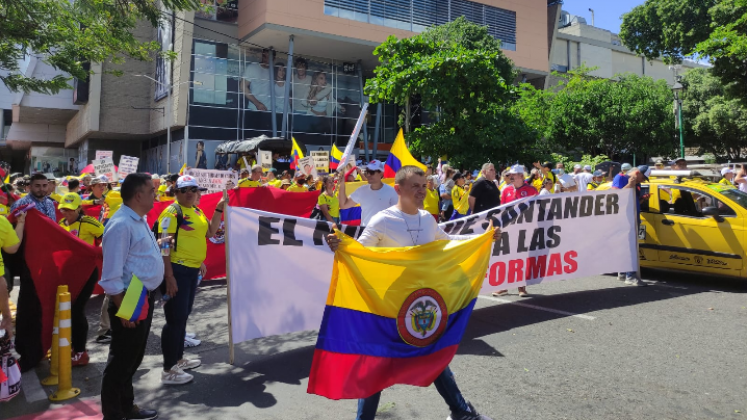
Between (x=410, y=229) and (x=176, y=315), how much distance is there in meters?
2.31

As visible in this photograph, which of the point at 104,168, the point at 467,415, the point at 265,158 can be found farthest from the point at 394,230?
the point at 265,158

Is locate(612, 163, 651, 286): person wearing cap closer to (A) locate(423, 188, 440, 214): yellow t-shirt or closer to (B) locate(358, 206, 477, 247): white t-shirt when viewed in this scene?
(A) locate(423, 188, 440, 214): yellow t-shirt

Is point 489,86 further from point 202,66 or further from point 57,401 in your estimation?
point 202,66

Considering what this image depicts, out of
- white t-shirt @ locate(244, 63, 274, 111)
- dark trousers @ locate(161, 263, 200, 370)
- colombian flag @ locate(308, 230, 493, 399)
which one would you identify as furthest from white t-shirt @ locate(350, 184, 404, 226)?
white t-shirt @ locate(244, 63, 274, 111)

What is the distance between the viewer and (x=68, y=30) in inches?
355

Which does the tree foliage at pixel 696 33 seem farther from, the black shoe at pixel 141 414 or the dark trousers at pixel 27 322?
the dark trousers at pixel 27 322

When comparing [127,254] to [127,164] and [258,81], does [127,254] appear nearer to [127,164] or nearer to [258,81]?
[127,164]

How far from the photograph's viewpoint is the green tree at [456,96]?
18.9 metres

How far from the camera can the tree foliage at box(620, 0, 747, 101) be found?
15.5 m

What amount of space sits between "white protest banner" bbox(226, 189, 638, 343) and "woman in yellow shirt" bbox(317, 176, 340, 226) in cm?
349

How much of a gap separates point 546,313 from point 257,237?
149 inches

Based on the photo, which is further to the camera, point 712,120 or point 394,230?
point 712,120

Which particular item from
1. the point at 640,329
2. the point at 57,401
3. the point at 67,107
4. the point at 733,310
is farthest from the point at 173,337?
the point at 67,107

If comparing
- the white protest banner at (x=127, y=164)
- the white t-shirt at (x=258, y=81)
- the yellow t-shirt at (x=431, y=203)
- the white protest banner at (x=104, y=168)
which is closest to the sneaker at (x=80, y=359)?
the yellow t-shirt at (x=431, y=203)
